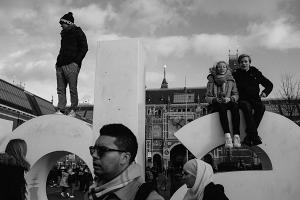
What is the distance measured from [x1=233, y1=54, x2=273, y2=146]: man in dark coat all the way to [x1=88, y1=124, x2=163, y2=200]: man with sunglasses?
259cm

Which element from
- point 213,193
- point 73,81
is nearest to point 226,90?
point 213,193

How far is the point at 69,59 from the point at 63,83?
368 mm

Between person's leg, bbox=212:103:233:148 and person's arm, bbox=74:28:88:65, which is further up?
person's arm, bbox=74:28:88:65

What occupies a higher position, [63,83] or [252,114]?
[63,83]

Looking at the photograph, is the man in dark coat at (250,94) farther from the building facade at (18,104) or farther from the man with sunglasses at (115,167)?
the building facade at (18,104)

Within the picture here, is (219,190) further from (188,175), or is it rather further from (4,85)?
(4,85)

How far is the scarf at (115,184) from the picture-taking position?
2059mm

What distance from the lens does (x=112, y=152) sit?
2.15 m

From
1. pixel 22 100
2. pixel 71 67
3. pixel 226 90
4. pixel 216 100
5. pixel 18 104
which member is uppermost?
pixel 22 100

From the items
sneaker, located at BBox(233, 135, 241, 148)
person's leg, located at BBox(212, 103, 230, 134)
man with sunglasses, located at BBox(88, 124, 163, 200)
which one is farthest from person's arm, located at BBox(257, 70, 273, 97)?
man with sunglasses, located at BBox(88, 124, 163, 200)

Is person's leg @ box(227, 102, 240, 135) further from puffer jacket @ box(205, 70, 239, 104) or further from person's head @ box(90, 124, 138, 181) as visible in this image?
person's head @ box(90, 124, 138, 181)

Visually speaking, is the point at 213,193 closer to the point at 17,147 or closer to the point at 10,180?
the point at 10,180

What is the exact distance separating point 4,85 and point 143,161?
44301 millimetres

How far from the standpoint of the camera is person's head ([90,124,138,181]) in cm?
214
